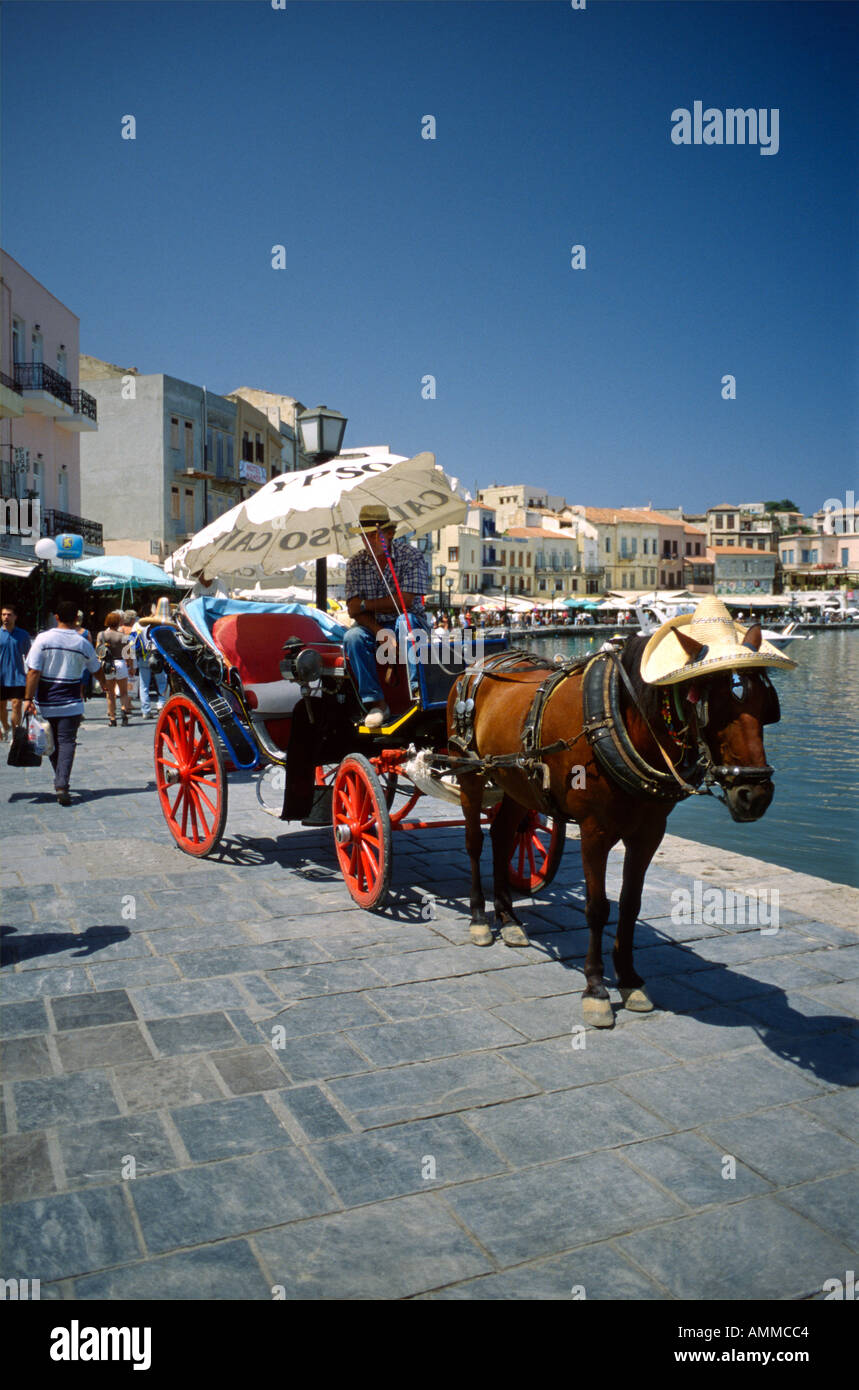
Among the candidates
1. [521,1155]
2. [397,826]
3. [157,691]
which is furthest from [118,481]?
[521,1155]

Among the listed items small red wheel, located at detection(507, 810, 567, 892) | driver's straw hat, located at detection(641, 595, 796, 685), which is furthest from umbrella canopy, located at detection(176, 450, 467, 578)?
driver's straw hat, located at detection(641, 595, 796, 685)

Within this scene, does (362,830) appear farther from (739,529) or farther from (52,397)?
(739,529)

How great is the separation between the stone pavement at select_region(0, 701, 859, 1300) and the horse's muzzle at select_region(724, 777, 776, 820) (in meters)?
1.00

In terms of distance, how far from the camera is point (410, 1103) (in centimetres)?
353

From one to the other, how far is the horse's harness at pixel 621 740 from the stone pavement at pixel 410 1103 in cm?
100

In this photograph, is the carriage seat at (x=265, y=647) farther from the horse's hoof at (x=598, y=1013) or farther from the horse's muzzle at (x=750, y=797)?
the horse's muzzle at (x=750, y=797)

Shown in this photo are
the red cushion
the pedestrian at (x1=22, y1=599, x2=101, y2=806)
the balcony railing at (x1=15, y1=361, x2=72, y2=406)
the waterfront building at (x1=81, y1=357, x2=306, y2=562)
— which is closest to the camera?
the red cushion

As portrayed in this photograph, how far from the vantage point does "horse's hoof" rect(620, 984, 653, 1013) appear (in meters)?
4.28

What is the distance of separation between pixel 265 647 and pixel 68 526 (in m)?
23.6

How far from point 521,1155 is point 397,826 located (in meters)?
3.03

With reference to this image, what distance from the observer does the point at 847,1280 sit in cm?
264

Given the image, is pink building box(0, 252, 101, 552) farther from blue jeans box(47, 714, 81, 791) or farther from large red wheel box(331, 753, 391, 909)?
large red wheel box(331, 753, 391, 909)

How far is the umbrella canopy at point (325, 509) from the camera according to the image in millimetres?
6094
